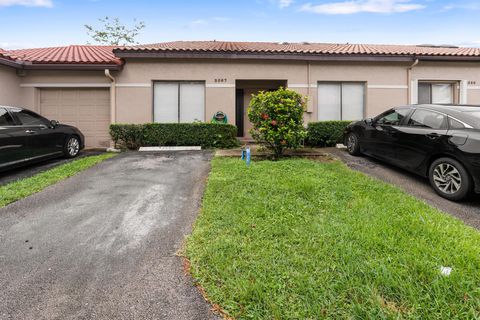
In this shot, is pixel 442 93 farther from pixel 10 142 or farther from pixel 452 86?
pixel 10 142

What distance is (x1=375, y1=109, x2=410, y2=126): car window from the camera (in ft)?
18.9

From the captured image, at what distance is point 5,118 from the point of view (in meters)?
5.98

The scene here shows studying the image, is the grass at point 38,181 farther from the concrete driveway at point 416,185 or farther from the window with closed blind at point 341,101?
the window with closed blind at point 341,101

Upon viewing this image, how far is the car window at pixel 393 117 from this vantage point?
5.77 m

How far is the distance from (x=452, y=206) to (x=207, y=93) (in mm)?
7678

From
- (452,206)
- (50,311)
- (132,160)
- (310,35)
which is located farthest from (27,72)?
(310,35)

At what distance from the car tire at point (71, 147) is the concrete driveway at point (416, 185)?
7255 millimetres

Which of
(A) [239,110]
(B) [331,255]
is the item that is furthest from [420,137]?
(A) [239,110]

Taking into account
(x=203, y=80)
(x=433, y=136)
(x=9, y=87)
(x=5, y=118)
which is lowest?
(x=433, y=136)

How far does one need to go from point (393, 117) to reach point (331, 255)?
177 inches

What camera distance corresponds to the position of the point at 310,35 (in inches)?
725

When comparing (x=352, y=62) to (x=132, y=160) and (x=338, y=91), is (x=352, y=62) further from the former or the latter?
(x=132, y=160)

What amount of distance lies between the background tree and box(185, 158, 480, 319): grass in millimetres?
25924

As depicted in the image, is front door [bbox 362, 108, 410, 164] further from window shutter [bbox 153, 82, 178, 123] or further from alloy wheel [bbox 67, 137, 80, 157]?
alloy wheel [bbox 67, 137, 80, 157]
